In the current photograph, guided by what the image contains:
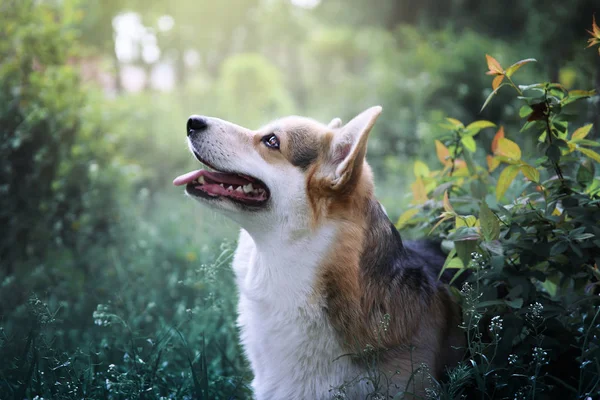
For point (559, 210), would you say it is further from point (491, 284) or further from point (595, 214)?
point (491, 284)

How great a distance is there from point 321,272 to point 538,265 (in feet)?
3.69

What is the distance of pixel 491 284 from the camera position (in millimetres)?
2873

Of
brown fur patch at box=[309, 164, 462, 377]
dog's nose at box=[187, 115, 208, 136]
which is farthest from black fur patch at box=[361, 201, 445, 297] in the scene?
dog's nose at box=[187, 115, 208, 136]

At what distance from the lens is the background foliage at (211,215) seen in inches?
109

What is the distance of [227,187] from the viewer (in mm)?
2957

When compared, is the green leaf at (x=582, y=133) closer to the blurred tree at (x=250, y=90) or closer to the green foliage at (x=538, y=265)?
the green foliage at (x=538, y=265)

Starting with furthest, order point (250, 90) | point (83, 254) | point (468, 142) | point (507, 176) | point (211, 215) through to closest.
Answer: point (250, 90)
point (83, 254)
point (211, 215)
point (468, 142)
point (507, 176)

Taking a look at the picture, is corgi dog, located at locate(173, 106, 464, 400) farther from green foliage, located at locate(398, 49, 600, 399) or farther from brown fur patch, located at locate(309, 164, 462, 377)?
green foliage, located at locate(398, 49, 600, 399)

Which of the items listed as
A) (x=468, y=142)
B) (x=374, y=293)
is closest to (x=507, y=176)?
(x=468, y=142)

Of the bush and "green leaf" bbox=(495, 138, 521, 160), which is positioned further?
the bush

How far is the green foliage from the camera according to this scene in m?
2.67

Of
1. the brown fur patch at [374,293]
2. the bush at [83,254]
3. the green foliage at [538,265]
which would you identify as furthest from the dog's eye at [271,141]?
the green foliage at [538,265]

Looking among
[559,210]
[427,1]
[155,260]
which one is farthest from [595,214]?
[427,1]

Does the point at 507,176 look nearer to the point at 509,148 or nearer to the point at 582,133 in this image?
the point at 509,148
